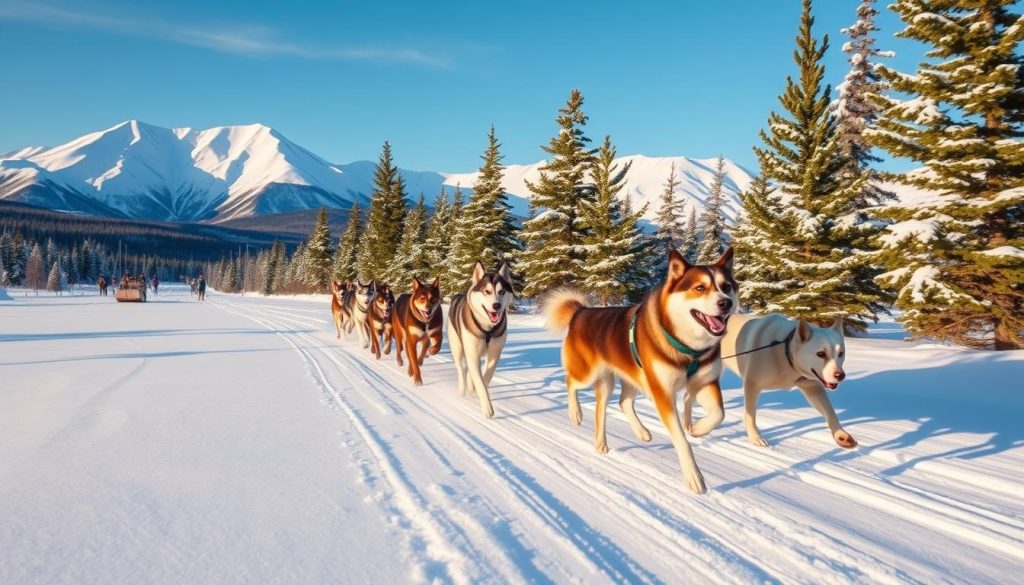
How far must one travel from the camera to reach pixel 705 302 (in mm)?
3686

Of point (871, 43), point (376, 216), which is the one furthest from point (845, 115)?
point (376, 216)

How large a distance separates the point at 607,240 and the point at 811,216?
847 cm

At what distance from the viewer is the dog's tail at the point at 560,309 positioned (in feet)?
19.6

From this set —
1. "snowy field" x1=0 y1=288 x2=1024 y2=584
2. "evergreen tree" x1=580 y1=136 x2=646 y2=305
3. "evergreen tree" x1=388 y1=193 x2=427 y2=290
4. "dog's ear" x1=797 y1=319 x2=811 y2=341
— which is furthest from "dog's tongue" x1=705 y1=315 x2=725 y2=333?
"evergreen tree" x1=388 y1=193 x2=427 y2=290

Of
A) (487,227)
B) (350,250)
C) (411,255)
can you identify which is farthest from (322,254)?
(487,227)

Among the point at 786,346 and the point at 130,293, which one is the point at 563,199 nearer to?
the point at 786,346

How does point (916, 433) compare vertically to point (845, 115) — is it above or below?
below

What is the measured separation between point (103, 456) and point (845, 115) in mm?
30254

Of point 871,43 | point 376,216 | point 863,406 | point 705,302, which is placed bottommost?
point 863,406

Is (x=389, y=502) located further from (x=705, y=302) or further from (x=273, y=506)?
(x=705, y=302)

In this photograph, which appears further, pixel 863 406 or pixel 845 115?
pixel 845 115

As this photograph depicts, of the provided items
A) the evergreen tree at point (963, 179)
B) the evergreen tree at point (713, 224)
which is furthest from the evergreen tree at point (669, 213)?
the evergreen tree at point (963, 179)

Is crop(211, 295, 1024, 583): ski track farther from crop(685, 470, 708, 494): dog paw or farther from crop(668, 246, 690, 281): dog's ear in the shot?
crop(668, 246, 690, 281): dog's ear

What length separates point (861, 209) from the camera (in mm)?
15992
